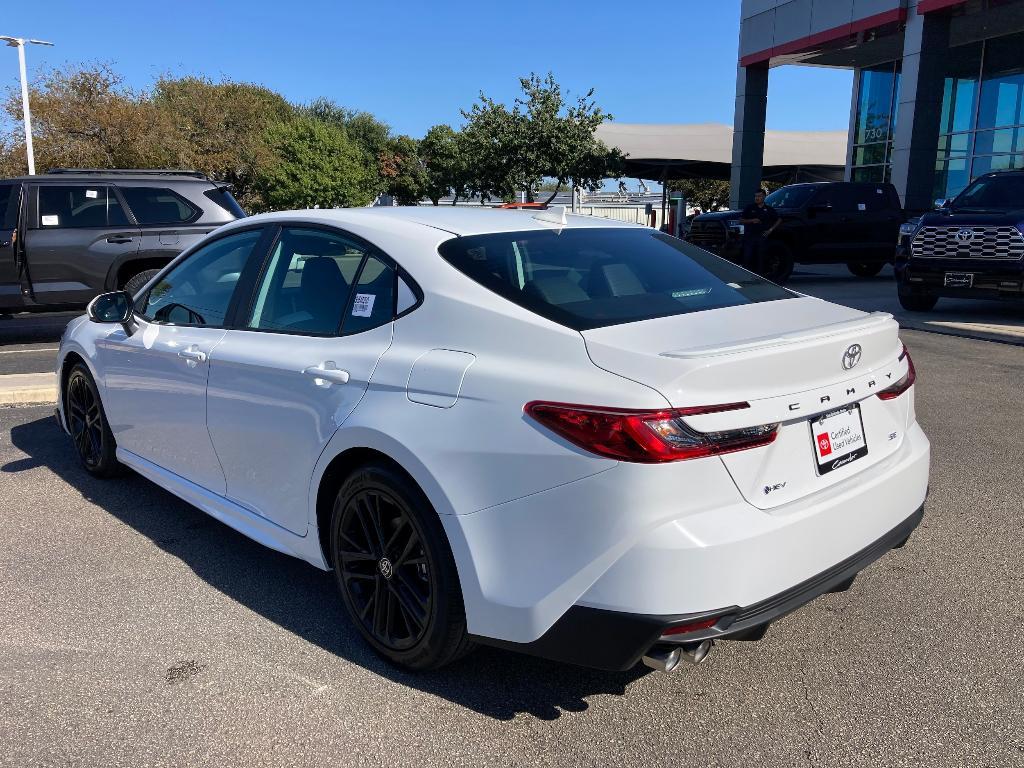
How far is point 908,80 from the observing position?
20031 mm

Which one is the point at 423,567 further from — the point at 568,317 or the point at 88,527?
the point at 88,527

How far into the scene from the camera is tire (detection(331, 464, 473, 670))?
Result: 266 cm

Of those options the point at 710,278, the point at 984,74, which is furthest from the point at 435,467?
the point at 984,74

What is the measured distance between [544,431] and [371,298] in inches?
41.2

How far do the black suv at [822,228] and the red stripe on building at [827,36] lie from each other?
5.39 m

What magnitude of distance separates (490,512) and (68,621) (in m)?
1.98

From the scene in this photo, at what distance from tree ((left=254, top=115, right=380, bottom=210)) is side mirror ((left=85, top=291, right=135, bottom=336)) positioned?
42.3 m

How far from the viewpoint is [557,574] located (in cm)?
238

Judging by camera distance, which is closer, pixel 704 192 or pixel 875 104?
pixel 875 104

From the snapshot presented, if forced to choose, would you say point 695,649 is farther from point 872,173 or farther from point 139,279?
point 872,173

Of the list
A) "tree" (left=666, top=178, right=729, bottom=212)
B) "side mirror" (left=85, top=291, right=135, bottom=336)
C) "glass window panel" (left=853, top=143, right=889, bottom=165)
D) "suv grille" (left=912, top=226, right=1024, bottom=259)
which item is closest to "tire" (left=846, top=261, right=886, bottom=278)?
"suv grille" (left=912, top=226, right=1024, bottom=259)

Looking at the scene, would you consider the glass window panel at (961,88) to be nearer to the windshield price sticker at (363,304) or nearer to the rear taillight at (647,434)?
the windshield price sticker at (363,304)

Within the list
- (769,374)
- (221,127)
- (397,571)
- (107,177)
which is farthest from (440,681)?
(221,127)

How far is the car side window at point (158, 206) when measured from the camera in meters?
9.71
